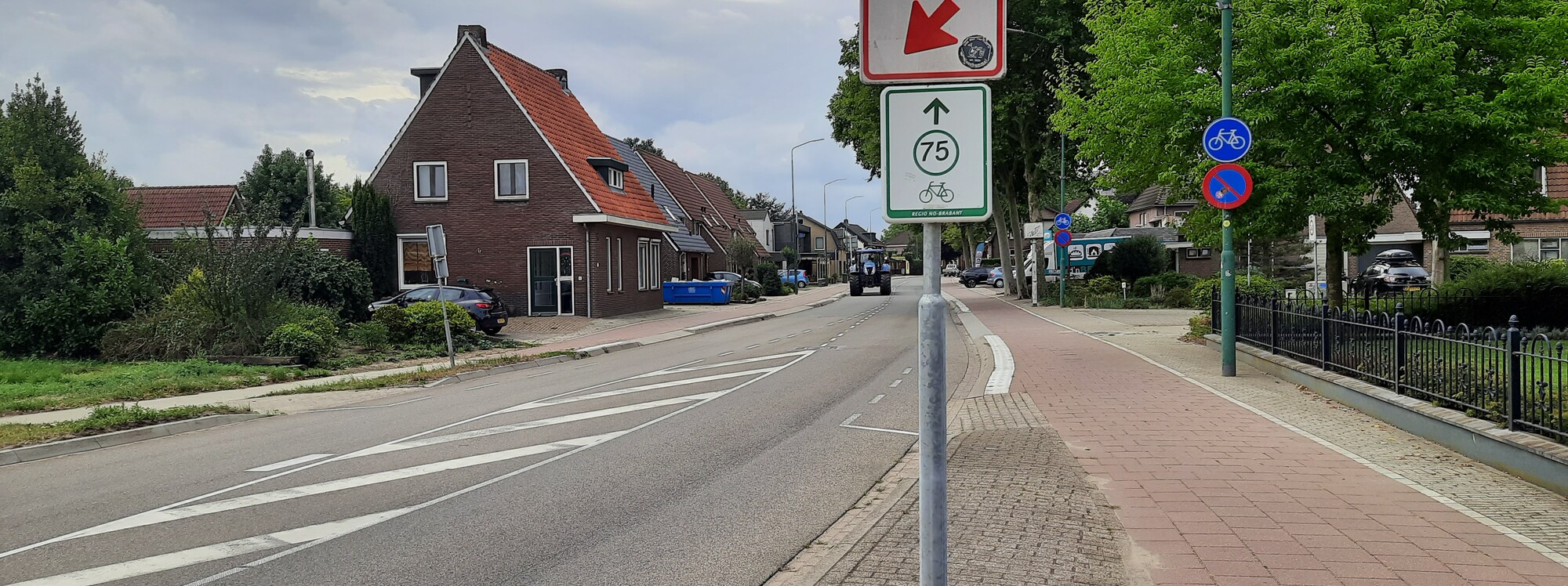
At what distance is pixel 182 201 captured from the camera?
4978cm

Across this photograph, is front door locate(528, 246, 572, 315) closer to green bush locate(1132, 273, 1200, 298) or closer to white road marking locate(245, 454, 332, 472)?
green bush locate(1132, 273, 1200, 298)

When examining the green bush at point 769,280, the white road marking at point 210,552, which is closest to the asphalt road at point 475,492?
the white road marking at point 210,552

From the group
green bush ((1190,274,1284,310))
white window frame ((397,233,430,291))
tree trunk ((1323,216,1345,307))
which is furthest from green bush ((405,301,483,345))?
tree trunk ((1323,216,1345,307))

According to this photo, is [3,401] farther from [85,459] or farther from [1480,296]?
[1480,296]

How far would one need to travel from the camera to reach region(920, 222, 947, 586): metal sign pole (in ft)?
10.8

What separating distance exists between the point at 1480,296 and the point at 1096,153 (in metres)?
6.34

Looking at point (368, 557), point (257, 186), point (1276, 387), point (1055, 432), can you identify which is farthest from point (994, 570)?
point (257, 186)

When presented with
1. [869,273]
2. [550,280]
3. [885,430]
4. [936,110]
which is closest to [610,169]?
[550,280]

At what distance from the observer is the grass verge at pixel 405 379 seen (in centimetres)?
1540

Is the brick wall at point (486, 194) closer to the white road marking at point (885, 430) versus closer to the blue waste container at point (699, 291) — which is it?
the blue waste container at point (699, 291)

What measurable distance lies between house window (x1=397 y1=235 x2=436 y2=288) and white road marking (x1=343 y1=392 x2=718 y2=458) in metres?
22.4

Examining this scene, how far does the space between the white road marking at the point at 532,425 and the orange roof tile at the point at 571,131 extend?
20287 millimetres

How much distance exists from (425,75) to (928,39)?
114ft

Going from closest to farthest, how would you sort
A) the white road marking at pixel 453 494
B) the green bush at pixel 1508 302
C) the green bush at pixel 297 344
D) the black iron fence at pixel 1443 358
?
the white road marking at pixel 453 494 < the black iron fence at pixel 1443 358 < the green bush at pixel 1508 302 < the green bush at pixel 297 344
